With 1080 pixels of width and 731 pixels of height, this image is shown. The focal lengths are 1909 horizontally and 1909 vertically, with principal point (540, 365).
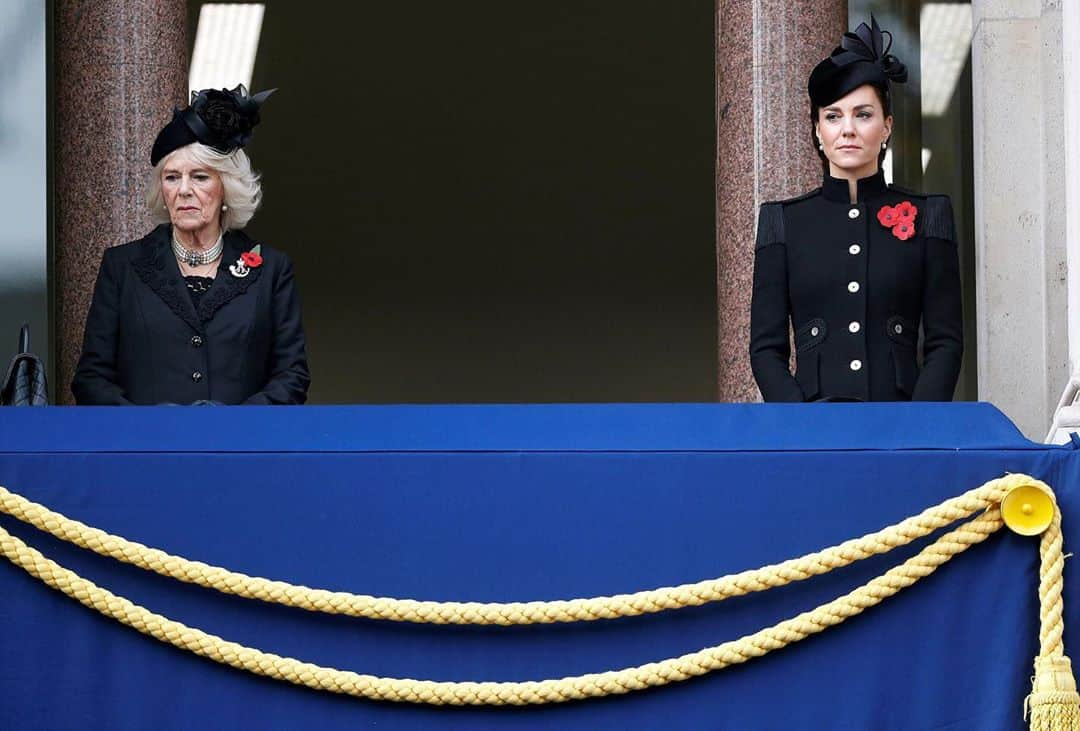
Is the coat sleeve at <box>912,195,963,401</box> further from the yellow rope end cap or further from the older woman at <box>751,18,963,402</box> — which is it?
the yellow rope end cap

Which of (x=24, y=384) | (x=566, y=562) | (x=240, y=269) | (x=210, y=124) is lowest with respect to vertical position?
(x=566, y=562)

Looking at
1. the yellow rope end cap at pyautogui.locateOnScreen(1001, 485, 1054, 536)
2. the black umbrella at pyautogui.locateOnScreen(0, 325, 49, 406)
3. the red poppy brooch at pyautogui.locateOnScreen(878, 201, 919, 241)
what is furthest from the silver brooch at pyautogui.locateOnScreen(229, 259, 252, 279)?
the yellow rope end cap at pyautogui.locateOnScreen(1001, 485, 1054, 536)

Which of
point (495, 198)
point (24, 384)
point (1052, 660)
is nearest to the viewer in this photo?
point (1052, 660)

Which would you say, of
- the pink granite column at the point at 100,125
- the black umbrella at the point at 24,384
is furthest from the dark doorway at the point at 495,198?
the black umbrella at the point at 24,384

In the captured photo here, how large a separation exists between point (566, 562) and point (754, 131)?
3143 mm

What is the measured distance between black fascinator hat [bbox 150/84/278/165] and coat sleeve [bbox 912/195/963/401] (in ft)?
5.21

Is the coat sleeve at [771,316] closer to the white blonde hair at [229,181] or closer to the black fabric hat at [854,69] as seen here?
the black fabric hat at [854,69]

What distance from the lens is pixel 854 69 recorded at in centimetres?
427

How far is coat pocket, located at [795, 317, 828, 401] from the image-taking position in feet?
14.2

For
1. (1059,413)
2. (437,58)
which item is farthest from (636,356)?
(1059,413)

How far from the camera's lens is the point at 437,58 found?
12.7 m

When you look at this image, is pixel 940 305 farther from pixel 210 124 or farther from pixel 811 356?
pixel 210 124

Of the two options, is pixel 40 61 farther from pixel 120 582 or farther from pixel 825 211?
pixel 120 582

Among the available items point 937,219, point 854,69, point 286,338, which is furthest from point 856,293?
point 286,338
